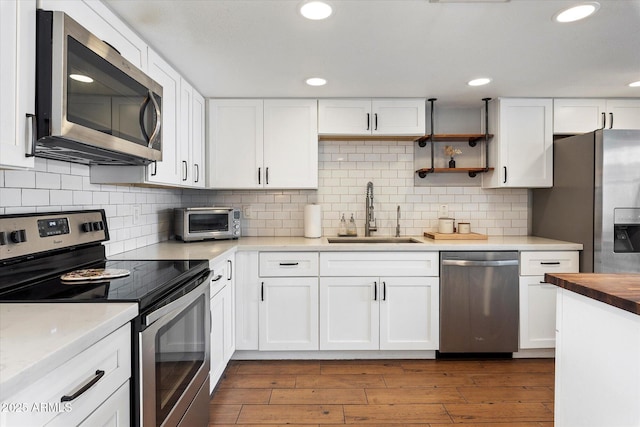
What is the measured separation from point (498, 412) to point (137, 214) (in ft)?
8.51

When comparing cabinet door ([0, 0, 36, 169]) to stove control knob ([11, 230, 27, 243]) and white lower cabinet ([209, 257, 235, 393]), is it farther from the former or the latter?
white lower cabinet ([209, 257, 235, 393])

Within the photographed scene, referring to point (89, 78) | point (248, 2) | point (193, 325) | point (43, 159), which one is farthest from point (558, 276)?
point (43, 159)

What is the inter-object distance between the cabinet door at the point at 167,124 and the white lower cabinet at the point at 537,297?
2.63 meters

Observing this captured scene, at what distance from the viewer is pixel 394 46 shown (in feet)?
6.96

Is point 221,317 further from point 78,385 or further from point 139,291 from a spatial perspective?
point 78,385

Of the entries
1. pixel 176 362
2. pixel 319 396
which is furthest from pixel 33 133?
pixel 319 396

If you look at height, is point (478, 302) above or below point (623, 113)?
below

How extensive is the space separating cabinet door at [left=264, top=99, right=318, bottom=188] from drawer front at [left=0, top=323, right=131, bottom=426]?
6.98 ft

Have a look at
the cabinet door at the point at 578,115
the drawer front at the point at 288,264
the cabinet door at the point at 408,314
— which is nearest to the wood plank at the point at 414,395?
the cabinet door at the point at 408,314

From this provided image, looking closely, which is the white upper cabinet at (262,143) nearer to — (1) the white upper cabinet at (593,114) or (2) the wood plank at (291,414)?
(2) the wood plank at (291,414)

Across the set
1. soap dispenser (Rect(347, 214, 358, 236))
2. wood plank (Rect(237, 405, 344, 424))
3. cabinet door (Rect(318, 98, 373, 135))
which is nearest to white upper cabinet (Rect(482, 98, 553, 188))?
cabinet door (Rect(318, 98, 373, 135))

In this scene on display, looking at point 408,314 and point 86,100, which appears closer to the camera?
point 86,100

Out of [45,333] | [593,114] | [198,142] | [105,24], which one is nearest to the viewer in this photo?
[45,333]

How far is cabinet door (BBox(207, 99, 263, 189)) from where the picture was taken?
123 inches
